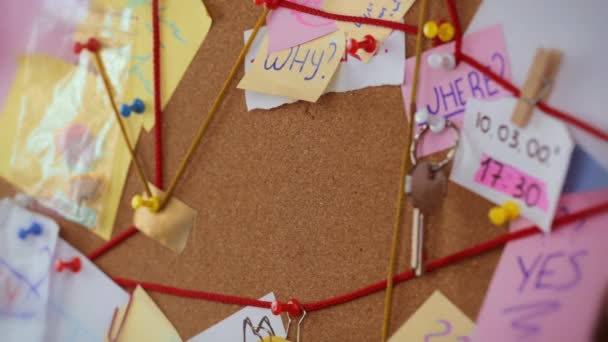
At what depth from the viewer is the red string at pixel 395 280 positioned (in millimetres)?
472

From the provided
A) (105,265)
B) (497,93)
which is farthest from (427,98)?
(105,265)

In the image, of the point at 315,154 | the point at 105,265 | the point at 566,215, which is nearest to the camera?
the point at 566,215

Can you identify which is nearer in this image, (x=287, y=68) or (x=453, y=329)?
(x=453, y=329)

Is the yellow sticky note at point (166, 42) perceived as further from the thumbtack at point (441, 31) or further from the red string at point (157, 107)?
the thumbtack at point (441, 31)

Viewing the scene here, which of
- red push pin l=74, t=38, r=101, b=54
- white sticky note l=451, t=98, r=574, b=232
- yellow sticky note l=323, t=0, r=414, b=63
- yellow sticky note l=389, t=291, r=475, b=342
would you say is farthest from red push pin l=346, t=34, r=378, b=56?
red push pin l=74, t=38, r=101, b=54

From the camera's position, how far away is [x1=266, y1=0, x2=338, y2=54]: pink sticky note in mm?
624

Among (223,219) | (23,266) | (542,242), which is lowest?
(23,266)

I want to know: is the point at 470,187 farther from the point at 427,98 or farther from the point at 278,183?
the point at 278,183

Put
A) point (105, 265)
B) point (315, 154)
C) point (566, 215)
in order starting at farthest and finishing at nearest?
point (105, 265), point (315, 154), point (566, 215)

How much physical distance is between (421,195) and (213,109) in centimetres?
27

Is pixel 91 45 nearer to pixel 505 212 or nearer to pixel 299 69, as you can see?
pixel 299 69

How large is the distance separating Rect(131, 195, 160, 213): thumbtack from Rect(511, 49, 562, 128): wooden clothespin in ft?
1.37

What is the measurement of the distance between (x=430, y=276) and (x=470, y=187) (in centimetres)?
8

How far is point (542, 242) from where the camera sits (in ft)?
1.60
